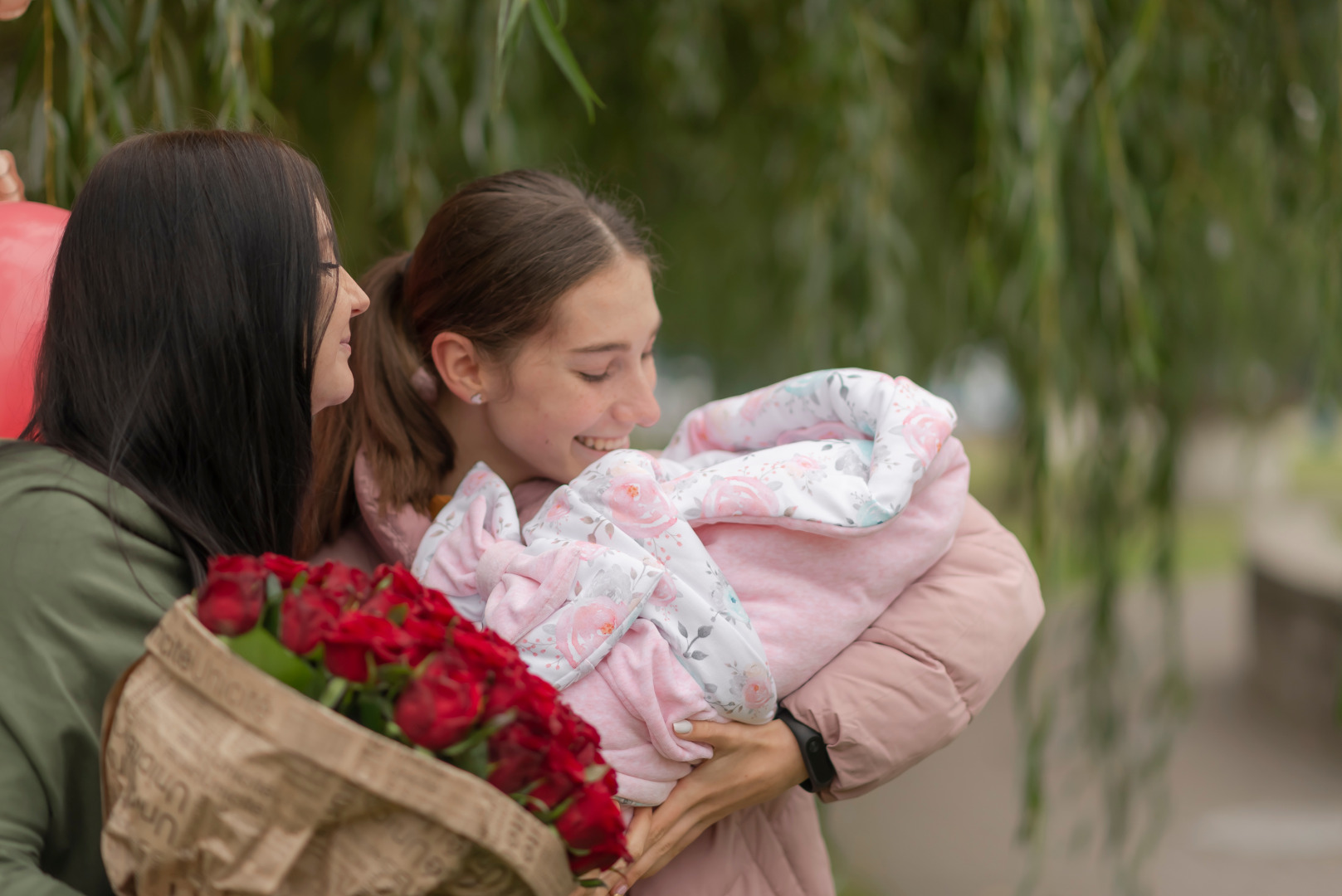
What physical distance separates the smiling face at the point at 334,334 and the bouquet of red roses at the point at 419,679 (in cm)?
28

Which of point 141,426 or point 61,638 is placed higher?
point 141,426

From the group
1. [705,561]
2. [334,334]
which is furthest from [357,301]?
[705,561]

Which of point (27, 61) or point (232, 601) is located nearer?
point (232, 601)

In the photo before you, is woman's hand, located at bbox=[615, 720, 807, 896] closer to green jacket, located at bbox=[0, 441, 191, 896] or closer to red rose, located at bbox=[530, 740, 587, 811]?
red rose, located at bbox=[530, 740, 587, 811]

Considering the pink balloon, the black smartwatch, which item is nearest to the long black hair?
the pink balloon

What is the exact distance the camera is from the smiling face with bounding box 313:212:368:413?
929 millimetres

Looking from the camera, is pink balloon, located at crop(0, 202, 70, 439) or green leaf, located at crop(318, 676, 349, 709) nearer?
green leaf, located at crop(318, 676, 349, 709)

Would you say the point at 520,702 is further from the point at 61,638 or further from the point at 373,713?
the point at 61,638

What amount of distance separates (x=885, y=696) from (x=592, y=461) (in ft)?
1.33

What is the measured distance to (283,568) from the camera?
71 cm

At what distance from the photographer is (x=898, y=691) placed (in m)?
1.02

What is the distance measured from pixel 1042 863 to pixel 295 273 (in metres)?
3.11

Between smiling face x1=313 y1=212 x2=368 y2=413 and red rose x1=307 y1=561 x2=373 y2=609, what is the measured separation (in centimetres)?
28

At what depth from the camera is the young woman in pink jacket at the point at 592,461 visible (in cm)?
101
